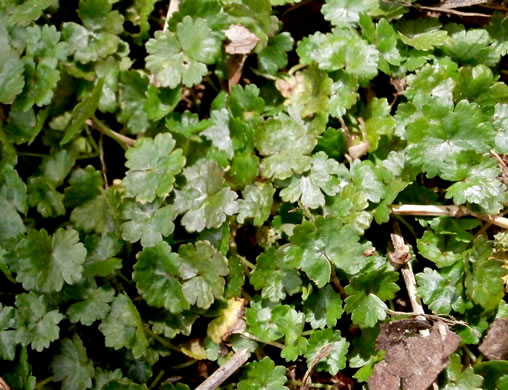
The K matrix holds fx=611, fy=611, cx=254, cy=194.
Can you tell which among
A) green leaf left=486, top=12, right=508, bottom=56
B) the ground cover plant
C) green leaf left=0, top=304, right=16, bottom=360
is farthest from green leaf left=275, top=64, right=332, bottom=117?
green leaf left=0, top=304, right=16, bottom=360

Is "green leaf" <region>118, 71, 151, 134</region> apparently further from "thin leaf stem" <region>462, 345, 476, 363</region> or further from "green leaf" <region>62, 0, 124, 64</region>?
"thin leaf stem" <region>462, 345, 476, 363</region>

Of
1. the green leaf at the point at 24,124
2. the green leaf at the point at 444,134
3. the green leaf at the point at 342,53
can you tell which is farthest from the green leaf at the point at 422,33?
the green leaf at the point at 24,124

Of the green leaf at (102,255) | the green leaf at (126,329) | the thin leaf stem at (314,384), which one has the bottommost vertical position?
the thin leaf stem at (314,384)

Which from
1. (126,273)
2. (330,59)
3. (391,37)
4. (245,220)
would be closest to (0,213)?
(126,273)

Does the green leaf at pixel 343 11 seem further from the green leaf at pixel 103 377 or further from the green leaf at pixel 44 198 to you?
→ the green leaf at pixel 103 377

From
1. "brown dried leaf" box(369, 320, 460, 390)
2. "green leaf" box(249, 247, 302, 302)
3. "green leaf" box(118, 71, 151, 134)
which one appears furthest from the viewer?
"green leaf" box(118, 71, 151, 134)

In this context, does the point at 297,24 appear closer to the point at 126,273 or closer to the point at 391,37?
the point at 391,37
